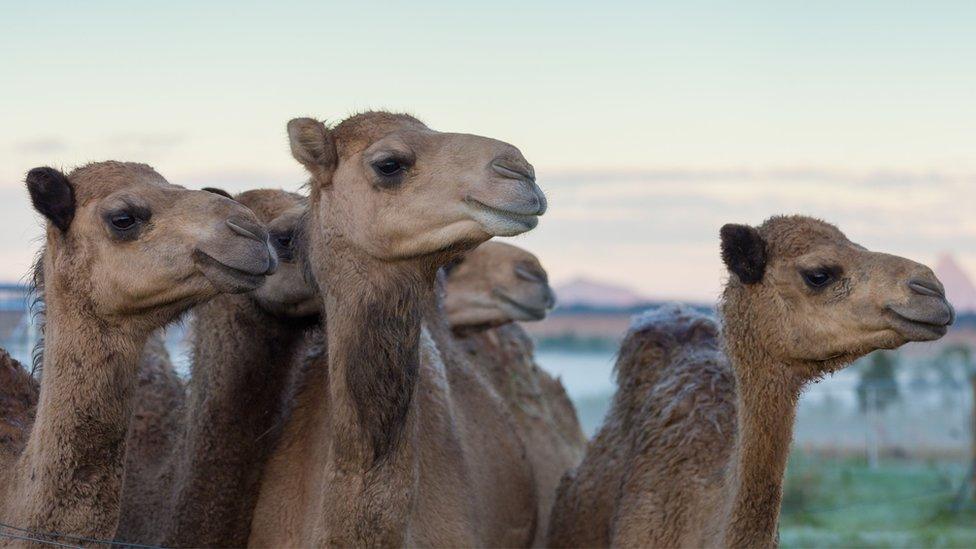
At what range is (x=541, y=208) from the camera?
17.9ft

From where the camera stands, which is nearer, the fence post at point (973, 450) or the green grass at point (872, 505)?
the green grass at point (872, 505)

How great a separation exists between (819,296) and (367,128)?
209 centimetres

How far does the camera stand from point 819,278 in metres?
6.05

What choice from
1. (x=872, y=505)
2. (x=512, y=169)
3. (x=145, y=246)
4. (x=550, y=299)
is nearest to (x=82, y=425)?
(x=145, y=246)

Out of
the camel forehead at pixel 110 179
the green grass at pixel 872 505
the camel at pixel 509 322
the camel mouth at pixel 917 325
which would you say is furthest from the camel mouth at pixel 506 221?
Result: the green grass at pixel 872 505

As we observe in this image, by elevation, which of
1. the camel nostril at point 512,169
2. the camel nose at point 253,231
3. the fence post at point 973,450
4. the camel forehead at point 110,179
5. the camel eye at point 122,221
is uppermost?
the fence post at point 973,450

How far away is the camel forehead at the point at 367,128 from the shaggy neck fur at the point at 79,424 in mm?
1209

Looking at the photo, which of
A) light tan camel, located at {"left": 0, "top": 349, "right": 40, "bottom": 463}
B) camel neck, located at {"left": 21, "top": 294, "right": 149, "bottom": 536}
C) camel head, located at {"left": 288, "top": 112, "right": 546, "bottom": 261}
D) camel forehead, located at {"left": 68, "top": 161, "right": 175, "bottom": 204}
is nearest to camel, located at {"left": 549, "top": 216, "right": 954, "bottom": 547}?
camel head, located at {"left": 288, "top": 112, "right": 546, "bottom": 261}

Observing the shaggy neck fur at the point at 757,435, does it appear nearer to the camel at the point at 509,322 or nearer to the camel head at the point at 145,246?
the camel head at the point at 145,246

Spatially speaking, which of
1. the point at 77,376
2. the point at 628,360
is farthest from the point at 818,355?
the point at 77,376

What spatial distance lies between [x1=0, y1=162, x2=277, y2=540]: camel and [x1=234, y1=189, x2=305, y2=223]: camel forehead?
4.48 feet

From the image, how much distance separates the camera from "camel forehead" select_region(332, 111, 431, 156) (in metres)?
6.02

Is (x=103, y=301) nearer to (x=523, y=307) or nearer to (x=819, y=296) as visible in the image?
(x=819, y=296)

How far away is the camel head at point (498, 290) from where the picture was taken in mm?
9422
